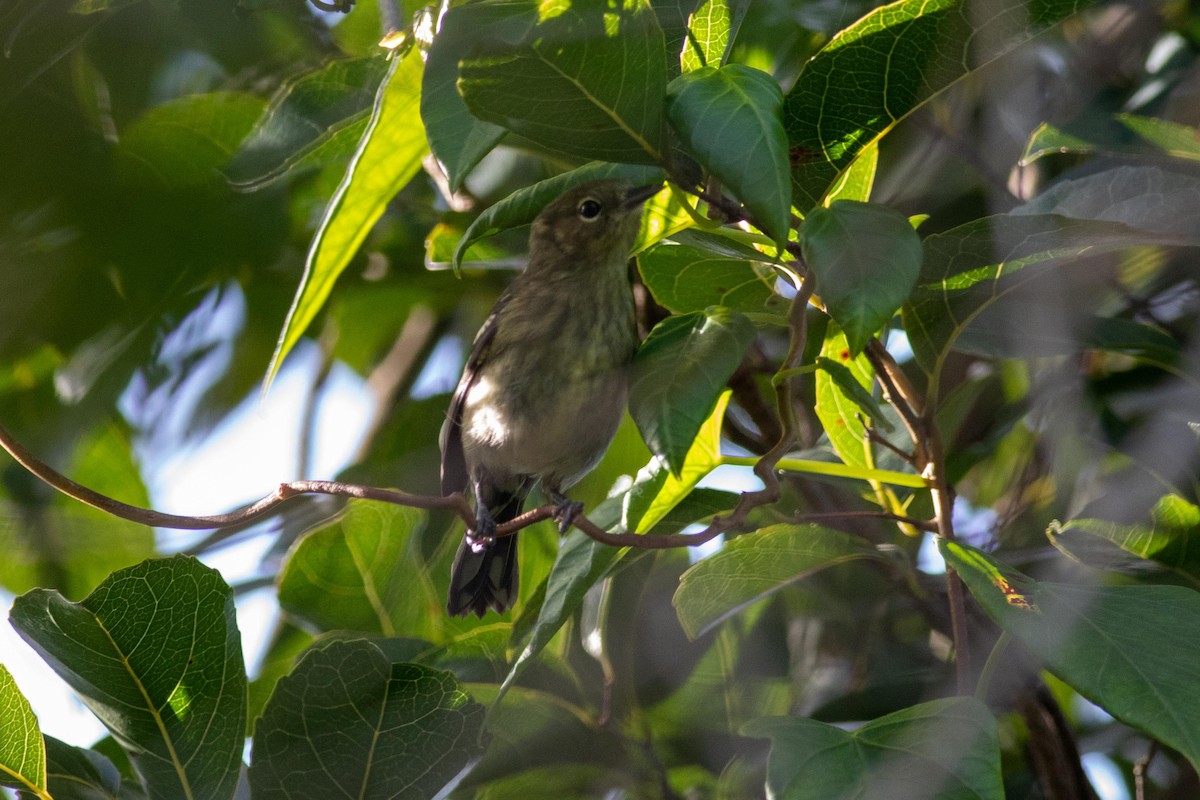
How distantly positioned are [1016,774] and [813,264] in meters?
1.81

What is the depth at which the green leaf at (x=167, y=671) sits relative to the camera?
1945 mm

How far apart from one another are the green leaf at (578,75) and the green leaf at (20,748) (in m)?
1.22

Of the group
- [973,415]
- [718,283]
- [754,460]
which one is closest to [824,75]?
[718,283]

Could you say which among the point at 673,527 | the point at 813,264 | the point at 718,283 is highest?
the point at 813,264

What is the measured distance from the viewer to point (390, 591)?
2645mm

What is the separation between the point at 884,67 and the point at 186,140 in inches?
58.4

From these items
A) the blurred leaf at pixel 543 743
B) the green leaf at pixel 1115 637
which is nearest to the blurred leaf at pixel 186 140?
the blurred leaf at pixel 543 743

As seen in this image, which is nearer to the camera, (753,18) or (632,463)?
(753,18)

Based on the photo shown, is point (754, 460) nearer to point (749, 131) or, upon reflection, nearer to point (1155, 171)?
point (749, 131)

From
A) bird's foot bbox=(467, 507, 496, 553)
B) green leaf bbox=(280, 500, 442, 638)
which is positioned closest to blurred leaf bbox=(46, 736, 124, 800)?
green leaf bbox=(280, 500, 442, 638)

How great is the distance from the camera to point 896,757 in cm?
160

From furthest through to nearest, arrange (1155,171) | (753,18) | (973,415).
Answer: (973,415)
(753,18)
(1155,171)

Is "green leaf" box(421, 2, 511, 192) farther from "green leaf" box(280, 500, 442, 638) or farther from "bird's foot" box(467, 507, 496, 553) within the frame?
"green leaf" box(280, 500, 442, 638)

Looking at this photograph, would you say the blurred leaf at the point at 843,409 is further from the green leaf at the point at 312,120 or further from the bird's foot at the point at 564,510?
the green leaf at the point at 312,120
